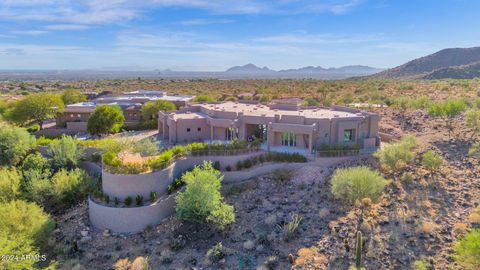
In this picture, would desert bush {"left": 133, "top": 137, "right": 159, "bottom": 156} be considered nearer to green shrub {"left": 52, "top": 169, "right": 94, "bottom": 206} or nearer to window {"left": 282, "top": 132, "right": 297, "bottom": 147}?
green shrub {"left": 52, "top": 169, "right": 94, "bottom": 206}

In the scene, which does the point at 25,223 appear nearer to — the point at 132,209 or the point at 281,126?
the point at 132,209

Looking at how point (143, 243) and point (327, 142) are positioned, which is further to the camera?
point (327, 142)

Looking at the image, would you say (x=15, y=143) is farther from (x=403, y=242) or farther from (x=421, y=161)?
(x=421, y=161)

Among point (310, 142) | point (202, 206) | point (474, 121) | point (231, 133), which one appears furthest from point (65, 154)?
point (474, 121)

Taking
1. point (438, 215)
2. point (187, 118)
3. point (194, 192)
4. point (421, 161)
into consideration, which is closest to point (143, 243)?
point (194, 192)

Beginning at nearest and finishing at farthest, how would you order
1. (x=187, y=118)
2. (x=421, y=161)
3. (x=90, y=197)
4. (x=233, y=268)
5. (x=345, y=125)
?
(x=233, y=268)
(x=90, y=197)
(x=421, y=161)
(x=345, y=125)
(x=187, y=118)

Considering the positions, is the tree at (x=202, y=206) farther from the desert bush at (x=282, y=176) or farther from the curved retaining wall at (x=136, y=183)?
the desert bush at (x=282, y=176)
